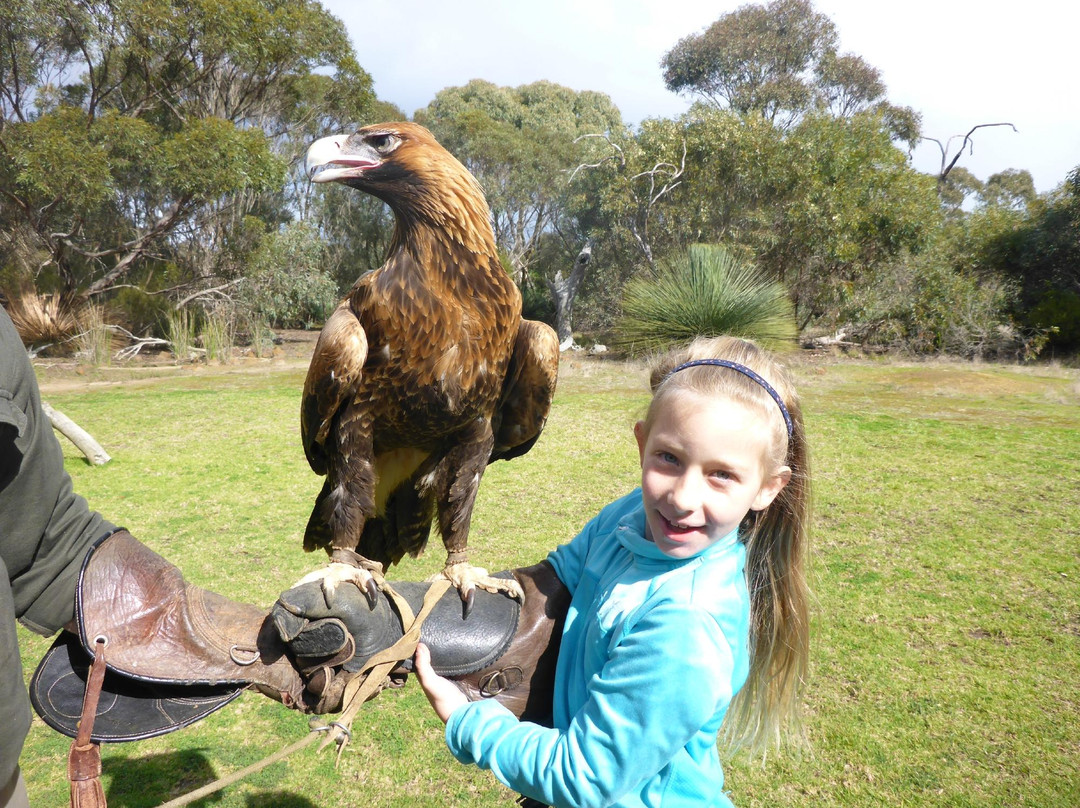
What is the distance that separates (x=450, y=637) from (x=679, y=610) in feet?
2.23

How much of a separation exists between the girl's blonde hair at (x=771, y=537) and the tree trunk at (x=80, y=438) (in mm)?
6926

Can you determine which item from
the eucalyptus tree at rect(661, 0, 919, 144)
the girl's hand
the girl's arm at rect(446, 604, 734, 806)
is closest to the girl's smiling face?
the girl's arm at rect(446, 604, 734, 806)

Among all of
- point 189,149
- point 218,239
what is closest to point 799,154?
point 189,149

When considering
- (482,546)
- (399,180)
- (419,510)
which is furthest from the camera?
(482,546)

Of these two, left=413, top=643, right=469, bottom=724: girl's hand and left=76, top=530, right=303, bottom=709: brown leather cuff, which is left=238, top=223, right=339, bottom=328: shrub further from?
left=413, top=643, right=469, bottom=724: girl's hand

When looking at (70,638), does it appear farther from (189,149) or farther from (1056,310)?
(1056,310)

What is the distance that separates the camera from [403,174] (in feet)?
6.97

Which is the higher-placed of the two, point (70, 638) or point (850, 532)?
point (70, 638)

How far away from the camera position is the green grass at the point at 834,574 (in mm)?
2898

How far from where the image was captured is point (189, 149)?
49.4ft

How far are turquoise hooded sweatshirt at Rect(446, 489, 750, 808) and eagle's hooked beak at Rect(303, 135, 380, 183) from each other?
141cm

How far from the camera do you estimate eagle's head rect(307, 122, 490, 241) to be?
209 centimetres

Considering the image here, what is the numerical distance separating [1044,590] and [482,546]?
4.00 metres

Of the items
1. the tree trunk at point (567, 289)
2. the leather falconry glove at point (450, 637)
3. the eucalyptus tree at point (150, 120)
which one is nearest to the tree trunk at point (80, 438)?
the leather falconry glove at point (450, 637)
